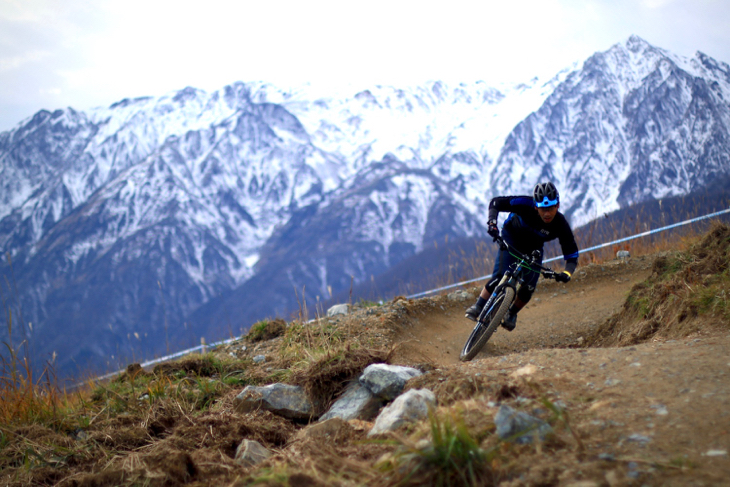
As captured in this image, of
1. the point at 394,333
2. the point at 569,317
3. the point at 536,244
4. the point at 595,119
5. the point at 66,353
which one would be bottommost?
the point at 66,353

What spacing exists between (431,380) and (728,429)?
2190 mm

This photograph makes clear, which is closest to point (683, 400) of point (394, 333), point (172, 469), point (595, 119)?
point (172, 469)

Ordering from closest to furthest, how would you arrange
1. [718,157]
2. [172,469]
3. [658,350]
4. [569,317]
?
1. [172,469]
2. [658,350]
3. [569,317]
4. [718,157]

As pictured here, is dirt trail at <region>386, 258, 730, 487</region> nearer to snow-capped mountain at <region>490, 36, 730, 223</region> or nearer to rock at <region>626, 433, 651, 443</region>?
rock at <region>626, 433, 651, 443</region>

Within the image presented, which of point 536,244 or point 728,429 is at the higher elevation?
point 536,244

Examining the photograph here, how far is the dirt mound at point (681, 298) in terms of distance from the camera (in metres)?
5.61

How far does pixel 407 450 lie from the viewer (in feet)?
8.56

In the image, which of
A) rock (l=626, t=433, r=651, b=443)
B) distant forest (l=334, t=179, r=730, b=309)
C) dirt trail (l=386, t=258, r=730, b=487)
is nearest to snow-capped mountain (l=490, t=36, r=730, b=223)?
distant forest (l=334, t=179, r=730, b=309)

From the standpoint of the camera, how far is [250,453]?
381cm

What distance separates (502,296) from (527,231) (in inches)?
39.9

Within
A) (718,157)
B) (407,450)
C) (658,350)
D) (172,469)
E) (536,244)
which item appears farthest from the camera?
(718,157)

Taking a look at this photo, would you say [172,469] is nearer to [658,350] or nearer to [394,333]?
[658,350]

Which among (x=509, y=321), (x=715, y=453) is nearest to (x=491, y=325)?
(x=509, y=321)

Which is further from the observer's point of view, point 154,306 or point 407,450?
point 154,306
